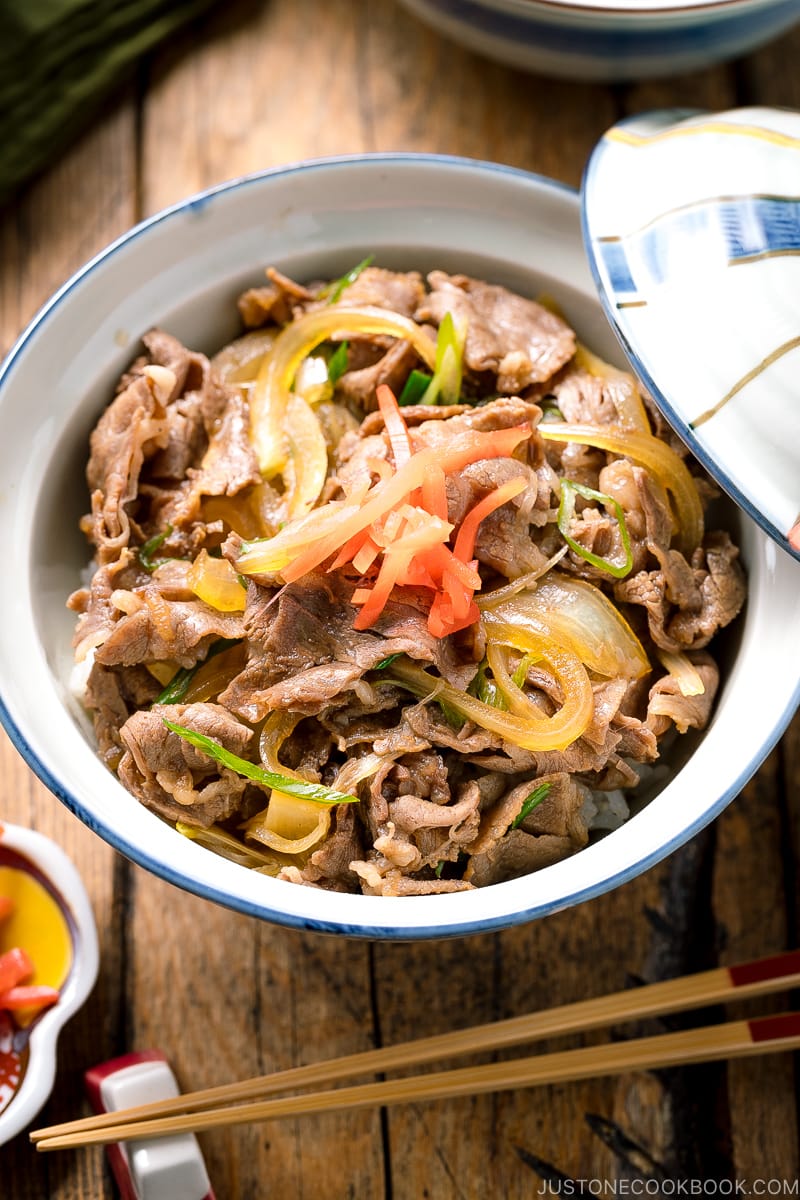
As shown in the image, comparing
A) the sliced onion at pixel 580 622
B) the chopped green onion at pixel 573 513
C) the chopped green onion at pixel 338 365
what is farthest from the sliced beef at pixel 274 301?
the sliced onion at pixel 580 622

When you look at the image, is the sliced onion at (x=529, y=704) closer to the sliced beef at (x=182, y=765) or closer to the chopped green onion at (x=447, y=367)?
the sliced beef at (x=182, y=765)

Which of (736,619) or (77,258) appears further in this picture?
(77,258)

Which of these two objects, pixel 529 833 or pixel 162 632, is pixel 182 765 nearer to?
pixel 162 632

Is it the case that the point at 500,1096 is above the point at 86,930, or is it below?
below

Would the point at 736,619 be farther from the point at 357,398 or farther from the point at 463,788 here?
the point at 357,398

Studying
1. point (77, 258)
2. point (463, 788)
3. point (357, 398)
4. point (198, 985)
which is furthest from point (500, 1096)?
point (77, 258)

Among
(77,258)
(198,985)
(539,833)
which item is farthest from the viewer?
(77,258)
